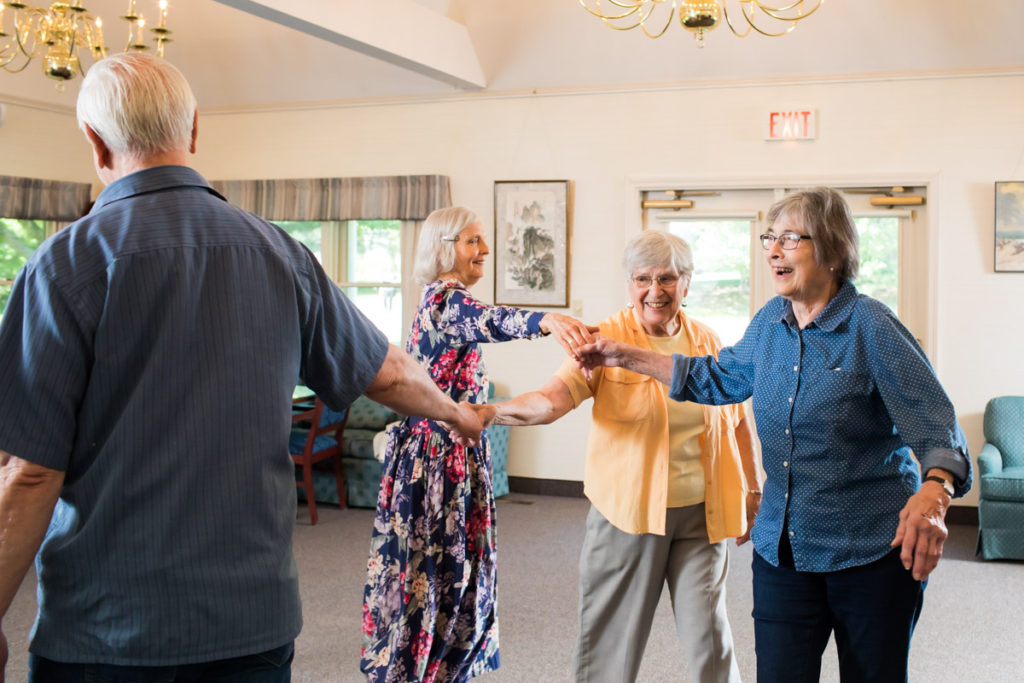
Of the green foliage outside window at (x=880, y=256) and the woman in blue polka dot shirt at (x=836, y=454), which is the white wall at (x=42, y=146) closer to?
the green foliage outside window at (x=880, y=256)

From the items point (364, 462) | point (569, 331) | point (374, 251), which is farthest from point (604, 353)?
point (374, 251)

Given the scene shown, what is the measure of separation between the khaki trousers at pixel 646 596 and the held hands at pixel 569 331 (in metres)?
0.47

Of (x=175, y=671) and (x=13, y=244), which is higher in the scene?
(x=13, y=244)

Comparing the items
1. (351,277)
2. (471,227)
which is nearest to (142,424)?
→ (471,227)

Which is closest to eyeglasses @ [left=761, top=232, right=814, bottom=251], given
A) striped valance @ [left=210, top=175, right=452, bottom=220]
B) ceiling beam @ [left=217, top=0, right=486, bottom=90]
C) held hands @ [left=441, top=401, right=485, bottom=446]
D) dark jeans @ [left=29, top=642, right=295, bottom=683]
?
held hands @ [left=441, top=401, right=485, bottom=446]

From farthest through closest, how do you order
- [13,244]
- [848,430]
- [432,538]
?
[13,244], [432,538], [848,430]

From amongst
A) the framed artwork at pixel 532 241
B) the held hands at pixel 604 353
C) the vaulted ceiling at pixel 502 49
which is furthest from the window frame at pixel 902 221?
the held hands at pixel 604 353

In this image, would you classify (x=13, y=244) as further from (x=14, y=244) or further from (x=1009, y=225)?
(x=1009, y=225)

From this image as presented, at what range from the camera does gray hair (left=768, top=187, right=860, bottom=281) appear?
196cm

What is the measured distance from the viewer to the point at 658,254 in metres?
2.54

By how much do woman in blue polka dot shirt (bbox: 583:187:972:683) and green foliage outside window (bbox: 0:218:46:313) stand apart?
6.40 meters

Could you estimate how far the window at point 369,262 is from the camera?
6.99 m

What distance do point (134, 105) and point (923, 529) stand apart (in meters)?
1.50

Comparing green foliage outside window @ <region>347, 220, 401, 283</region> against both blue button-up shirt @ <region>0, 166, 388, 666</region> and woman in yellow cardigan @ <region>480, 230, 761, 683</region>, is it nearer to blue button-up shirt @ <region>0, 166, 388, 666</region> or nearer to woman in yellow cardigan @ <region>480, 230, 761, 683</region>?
woman in yellow cardigan @ <region>480, 230, 761, 683</region>
